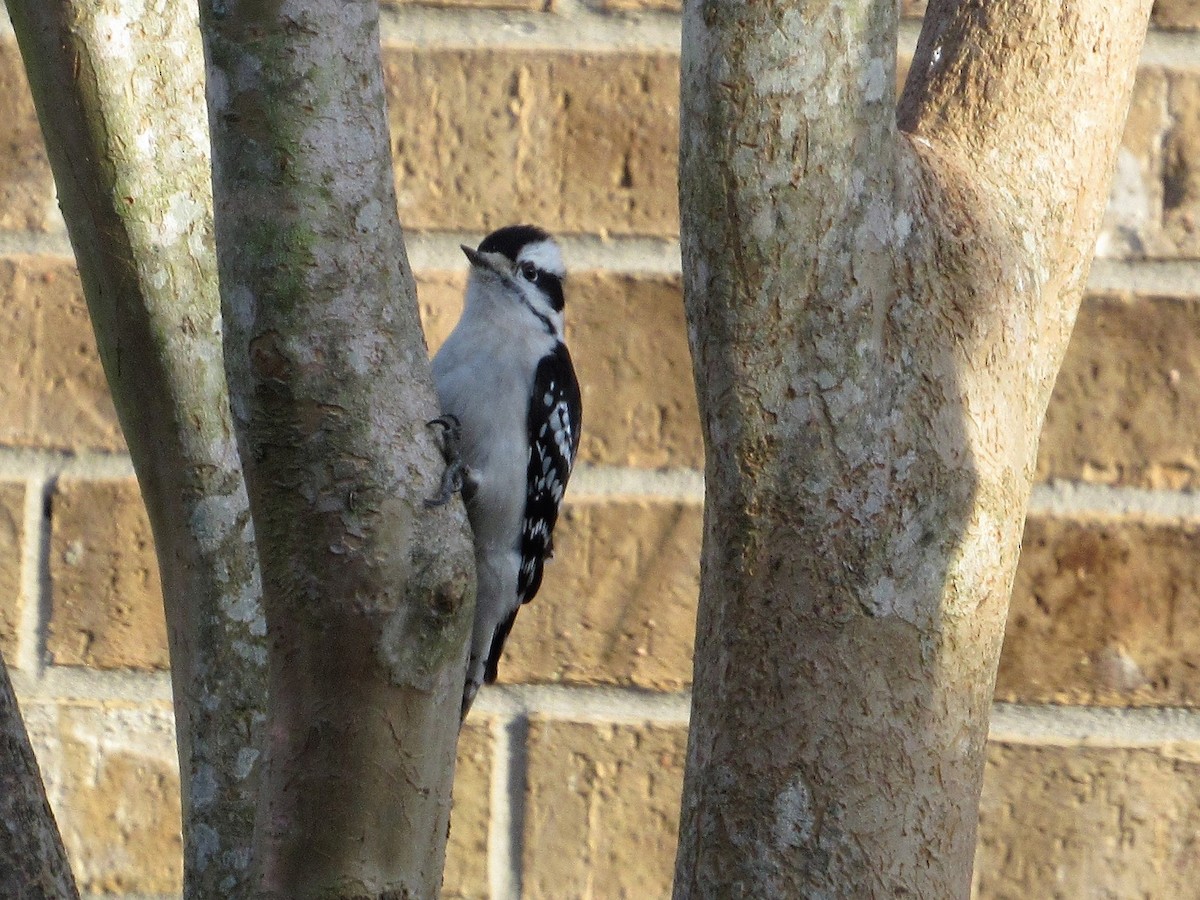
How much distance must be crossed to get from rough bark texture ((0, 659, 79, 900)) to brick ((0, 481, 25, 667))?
2.47 ft

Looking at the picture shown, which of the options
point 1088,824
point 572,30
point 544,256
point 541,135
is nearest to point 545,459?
point 544,256

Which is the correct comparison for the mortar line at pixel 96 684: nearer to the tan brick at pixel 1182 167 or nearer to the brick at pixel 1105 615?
the brick at pixel 1105 615

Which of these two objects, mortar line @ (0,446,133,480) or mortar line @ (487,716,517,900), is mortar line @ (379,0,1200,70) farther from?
mortar line @ (487,716,517,900)

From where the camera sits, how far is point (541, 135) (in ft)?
5.02

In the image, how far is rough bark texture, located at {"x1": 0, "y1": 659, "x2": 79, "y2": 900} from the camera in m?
0.80

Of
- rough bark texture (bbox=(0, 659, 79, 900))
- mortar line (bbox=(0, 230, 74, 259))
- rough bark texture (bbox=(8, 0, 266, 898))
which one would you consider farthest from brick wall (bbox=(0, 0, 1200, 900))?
rough bark texture (bbox=(0, 659, 79, 900))

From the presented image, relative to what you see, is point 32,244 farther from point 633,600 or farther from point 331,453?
point 331,453

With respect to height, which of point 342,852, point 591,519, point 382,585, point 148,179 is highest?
point 148,179

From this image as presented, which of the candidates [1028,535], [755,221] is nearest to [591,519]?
[1028,535]

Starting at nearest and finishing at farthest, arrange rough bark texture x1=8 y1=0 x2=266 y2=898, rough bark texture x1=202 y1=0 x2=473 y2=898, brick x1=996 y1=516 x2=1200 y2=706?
rough bark texture x1=202 y1=0 x2=473 y2=898 → rough bark texture x1=8 y1=0 x2=266 y2=898 → brick x1=996 y1=516 x2=1200 y2=706

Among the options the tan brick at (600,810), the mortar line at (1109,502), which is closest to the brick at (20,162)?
the tan brick at (600,810)

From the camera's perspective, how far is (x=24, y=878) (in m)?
0.80

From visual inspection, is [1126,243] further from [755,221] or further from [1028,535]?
[755,221]

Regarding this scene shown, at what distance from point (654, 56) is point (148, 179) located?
716 millimetres
